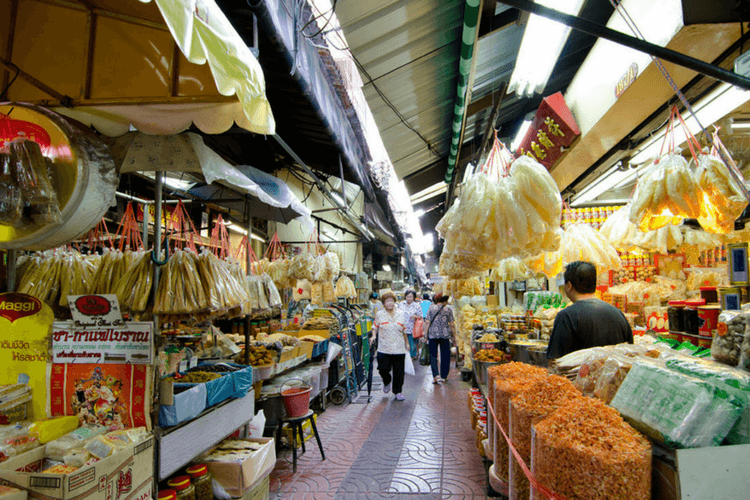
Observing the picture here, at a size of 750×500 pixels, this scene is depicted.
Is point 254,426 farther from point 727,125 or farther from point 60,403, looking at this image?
point 727,125

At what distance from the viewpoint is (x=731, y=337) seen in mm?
1591

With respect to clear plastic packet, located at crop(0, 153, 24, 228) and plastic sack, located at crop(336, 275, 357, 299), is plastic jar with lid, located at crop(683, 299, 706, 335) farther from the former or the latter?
plastic sack, located at crop(336, 275, 357, 299)

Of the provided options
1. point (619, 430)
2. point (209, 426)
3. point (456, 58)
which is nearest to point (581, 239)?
point (456, 58)

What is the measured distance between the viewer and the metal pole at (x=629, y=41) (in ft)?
5.65

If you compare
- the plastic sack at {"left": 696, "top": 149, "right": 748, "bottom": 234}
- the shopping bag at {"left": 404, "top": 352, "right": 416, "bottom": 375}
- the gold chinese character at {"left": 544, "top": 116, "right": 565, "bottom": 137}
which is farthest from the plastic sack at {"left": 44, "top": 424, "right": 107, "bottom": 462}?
the shopping bag at {"left": 404, "top": 352, "right": 416, "bottom": 375}

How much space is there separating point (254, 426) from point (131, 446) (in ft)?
7.32

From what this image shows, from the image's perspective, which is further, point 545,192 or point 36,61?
point 545,192

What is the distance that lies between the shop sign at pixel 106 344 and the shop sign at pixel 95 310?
0.12 ft

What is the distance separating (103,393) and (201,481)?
0.97m

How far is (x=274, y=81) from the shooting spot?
129 inches

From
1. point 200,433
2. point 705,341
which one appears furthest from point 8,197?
point 705,341

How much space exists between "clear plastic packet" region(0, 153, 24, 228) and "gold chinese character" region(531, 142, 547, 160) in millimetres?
4943

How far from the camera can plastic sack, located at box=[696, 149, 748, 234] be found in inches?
101

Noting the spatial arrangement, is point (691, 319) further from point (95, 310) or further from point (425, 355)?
point (425, 355)
